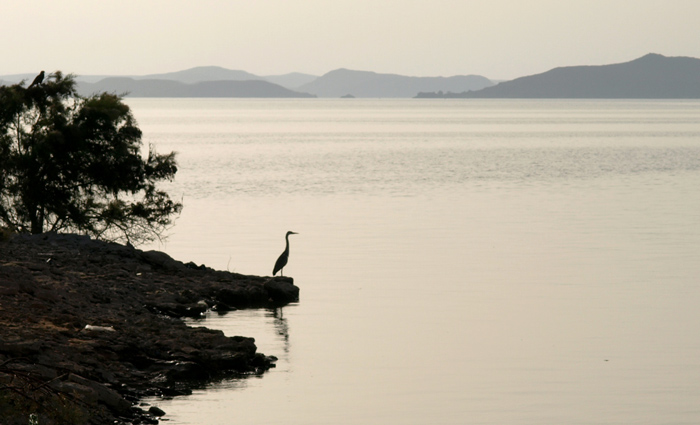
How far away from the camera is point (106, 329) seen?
18.5 metres

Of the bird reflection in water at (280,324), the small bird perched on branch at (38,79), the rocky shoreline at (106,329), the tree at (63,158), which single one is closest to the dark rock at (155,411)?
the rocky shoreline at (106,329)

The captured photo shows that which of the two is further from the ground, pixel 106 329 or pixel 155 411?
pixel 106 329

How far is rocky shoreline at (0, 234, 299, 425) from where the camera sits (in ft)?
46.9

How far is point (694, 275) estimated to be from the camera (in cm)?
3030

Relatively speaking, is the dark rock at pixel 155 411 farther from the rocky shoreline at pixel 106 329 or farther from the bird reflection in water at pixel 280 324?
the bird reflection in water at pixel 280 324

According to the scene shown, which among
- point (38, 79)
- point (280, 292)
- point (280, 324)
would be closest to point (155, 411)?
point (280, 324)

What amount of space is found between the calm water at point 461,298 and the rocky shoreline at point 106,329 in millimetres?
829

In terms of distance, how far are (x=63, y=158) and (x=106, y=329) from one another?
45.5 feet

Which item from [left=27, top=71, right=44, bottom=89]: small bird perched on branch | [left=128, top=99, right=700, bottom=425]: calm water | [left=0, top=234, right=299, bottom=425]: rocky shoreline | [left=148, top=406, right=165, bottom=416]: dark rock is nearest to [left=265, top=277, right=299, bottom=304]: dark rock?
[left=0, top=234, right=299, bottom=425]: rocky shoreline

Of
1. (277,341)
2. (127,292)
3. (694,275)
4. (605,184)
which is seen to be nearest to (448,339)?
(277,341)

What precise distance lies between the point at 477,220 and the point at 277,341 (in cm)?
2509

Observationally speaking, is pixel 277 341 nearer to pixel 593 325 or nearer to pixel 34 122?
pixel 593 325

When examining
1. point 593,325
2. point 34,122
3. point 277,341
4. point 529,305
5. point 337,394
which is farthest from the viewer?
point 34,122

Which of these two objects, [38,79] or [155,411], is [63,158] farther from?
[155,411]
